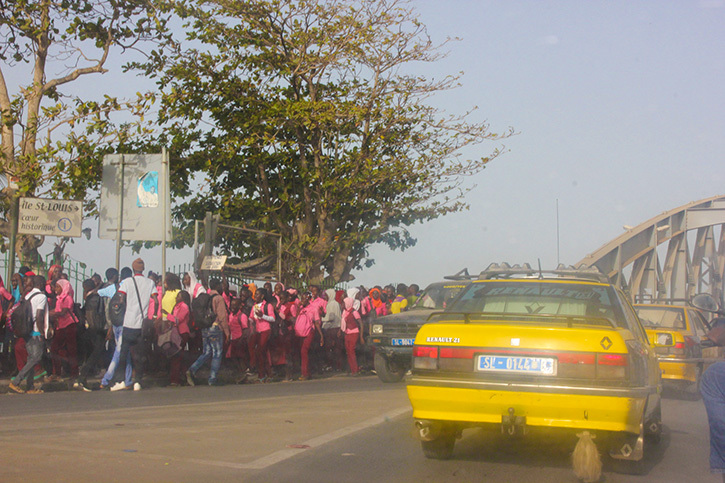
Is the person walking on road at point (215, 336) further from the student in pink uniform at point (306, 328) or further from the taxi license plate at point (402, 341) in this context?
the taxi license plate at point (402, 341)

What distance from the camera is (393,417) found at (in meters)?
9.32

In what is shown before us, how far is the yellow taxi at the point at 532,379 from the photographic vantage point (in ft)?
19.1

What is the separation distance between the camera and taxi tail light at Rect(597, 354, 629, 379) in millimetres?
5816


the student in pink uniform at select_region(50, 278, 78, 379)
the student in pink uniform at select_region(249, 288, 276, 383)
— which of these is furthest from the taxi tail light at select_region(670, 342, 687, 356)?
the student in pink uniform at select_region(50, 278, 78, 379)

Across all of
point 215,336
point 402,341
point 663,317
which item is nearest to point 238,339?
point 215,336

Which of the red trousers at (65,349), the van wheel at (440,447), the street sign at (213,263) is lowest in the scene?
the van wheel at (440,447)

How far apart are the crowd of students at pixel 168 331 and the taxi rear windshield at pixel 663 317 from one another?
4720 mm

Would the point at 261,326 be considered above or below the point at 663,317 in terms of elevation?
below

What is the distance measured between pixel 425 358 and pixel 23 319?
283 inches

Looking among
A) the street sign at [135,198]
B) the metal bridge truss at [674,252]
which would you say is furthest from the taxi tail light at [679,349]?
the metal bridge truss at [674,252]

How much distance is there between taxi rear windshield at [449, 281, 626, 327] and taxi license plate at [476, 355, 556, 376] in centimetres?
86

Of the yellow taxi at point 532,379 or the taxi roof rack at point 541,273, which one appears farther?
the taxi roof rack at point 541,273

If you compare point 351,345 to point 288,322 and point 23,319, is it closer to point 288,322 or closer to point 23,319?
point 288,322

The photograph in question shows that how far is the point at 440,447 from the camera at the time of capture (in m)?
6.75
